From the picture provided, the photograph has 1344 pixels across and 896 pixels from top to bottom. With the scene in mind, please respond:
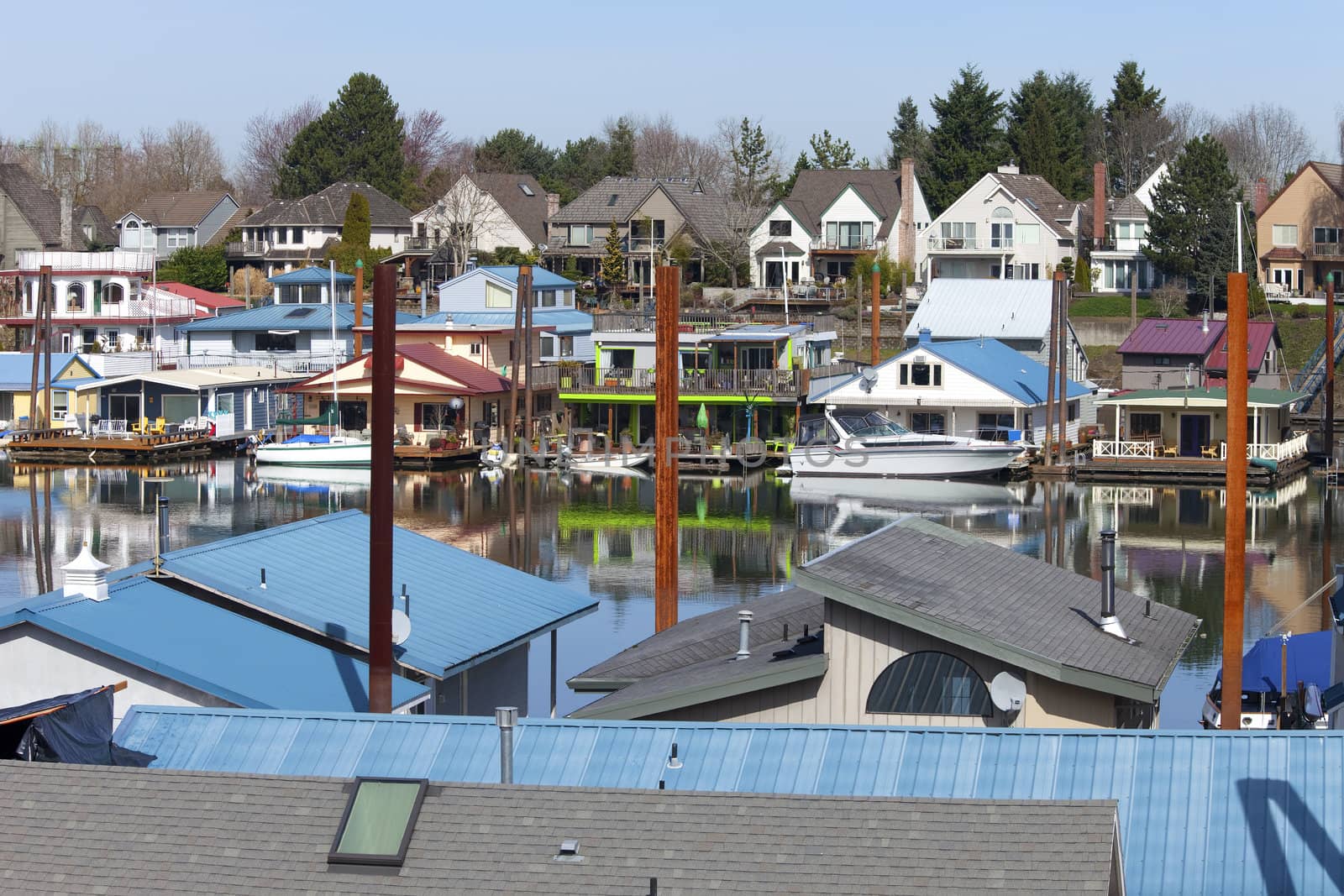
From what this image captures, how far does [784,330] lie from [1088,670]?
2090 inches

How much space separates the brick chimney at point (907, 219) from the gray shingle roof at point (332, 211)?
29.7 m

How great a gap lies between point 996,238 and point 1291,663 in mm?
70203

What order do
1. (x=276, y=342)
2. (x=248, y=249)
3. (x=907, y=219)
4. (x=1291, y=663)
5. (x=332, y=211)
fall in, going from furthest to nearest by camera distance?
1. (x=248, y=249)
2. (x=332, y=211)
3. (x=907, y=219)
4. (x=276, y=342)
5. (x=1291, y=663)

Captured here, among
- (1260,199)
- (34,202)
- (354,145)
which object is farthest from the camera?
(354,145)

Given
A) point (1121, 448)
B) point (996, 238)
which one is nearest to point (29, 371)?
point (1121, 448)

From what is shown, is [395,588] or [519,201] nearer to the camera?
[395,588]

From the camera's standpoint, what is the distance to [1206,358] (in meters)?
69.4

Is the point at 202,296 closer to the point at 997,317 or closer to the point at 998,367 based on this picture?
the point at 997,317

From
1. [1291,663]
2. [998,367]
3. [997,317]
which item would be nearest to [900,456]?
[998,367]

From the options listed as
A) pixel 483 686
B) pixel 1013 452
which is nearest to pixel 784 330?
pixel 1013 452

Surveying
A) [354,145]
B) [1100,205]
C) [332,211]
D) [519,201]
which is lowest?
[1100,205]

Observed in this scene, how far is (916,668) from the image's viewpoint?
51.6 feet

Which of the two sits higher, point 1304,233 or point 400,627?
point 1304,233

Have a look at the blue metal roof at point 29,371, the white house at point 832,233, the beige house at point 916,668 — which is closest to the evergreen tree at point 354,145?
the white house at point 832,233
